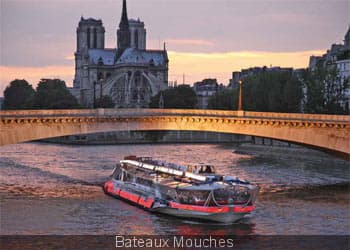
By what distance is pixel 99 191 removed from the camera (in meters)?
39.4


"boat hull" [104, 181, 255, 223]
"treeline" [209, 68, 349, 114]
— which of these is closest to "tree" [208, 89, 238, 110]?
"treeline" [209, 68, 349, 114]

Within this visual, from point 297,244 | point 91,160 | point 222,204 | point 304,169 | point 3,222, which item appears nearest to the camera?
point 297,244

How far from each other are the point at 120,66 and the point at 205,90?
79.1ft

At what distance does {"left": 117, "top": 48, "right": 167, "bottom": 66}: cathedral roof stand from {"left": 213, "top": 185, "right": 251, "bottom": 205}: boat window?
367ft

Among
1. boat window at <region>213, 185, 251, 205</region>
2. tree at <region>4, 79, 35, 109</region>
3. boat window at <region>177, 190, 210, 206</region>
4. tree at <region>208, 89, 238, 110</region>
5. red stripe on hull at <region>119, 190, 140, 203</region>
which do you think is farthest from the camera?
tree at <region>4, 79, 35, 109</region>

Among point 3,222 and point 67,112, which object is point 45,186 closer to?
point 67,112

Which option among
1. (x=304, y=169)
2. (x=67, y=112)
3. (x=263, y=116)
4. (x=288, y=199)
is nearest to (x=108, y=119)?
(x=67, y=112)

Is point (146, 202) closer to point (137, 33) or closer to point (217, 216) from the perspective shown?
point (217, 216)

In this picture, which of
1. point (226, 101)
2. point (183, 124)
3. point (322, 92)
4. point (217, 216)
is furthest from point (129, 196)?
point (226, 101)

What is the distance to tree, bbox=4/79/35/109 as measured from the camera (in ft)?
402

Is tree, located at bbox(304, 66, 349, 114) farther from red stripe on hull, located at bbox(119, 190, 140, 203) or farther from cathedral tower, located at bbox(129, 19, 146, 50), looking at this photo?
cathedral tower, located at bbox(129, 19, 146, 50)

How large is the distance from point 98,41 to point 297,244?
463ft

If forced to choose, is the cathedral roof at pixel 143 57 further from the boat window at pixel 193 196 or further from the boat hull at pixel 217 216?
the boat hull at pixel 217 216

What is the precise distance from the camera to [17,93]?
418 feet
